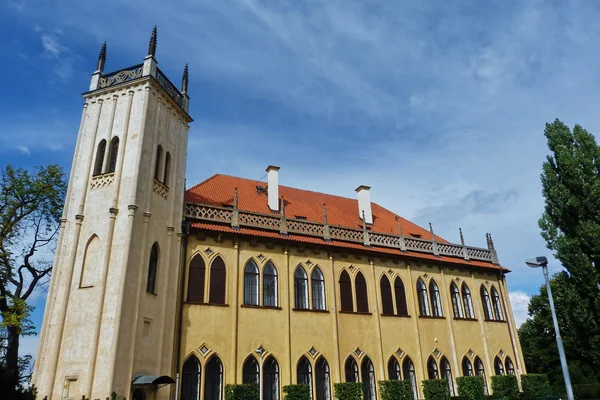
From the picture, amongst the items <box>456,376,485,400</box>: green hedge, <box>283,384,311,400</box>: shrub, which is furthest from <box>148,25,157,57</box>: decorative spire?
<box>456,376,485,400</box>: green hedge

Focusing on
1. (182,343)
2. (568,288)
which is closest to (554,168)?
(568,288)

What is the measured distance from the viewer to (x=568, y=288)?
22.9m

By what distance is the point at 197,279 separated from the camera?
62.7 feet

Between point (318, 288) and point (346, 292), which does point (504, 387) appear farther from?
point (318, 288)

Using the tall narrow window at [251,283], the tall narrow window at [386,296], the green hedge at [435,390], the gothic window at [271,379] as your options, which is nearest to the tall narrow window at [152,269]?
the tall narrow window at [251,283]

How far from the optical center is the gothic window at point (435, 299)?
24.4 metres

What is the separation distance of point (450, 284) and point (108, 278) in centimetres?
1790

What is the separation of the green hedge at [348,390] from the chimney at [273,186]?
9.32 m

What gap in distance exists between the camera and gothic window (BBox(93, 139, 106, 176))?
1845cm

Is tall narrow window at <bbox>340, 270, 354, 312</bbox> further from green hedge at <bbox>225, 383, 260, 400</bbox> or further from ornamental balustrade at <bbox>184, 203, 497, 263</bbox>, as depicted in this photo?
green hedge at <bbox>225, 383, 260, 400</bbox>

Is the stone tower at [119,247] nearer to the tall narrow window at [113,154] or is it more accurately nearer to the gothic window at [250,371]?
the tall narrow window at [113,154]

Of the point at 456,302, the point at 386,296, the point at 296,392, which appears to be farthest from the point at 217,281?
the point at 456,302

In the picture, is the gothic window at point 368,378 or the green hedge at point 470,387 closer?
the gothic window at point 368,378

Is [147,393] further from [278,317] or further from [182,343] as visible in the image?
[278,317]
